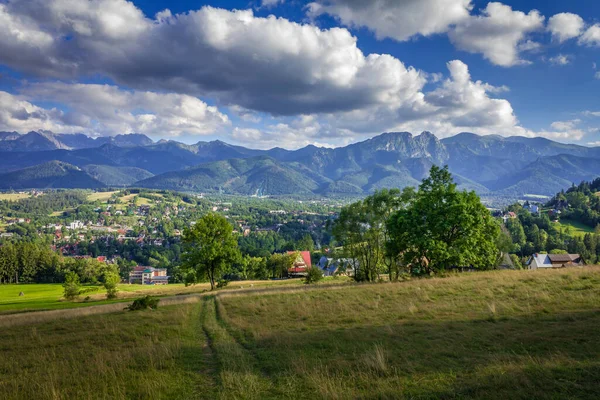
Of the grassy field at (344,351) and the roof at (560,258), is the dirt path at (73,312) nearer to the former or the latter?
the grassy field at (344,351)

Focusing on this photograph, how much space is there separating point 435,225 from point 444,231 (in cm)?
115

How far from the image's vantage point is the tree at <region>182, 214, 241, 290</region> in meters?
46.2

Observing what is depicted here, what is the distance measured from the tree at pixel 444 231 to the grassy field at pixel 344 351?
12862 mm

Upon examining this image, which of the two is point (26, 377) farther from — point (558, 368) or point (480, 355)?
point (558, 368)

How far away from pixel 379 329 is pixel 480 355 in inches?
174

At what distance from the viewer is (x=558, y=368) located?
654cm

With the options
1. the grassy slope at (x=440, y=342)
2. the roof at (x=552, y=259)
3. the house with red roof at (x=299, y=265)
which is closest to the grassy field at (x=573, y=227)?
the roof at (x=552, y=259)

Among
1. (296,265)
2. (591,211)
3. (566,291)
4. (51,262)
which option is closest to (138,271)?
(51,262)

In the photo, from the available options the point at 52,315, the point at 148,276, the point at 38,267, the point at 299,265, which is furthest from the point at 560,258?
the point at 148,276

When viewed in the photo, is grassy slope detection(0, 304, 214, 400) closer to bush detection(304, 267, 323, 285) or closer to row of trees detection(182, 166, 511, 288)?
row of trees detection(182, 166, 511, 288)

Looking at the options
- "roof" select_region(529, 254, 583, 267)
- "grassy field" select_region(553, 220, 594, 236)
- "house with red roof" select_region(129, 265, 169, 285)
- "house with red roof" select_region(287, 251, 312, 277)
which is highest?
"grassy field" select_region(553, 220, 594, 236)

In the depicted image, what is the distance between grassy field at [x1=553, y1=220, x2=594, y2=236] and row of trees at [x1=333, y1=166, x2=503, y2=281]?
128266 millimetres

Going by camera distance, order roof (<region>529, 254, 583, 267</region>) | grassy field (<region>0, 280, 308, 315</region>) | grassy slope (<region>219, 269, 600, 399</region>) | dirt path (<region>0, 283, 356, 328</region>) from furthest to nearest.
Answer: roof (<region>529, 254, 583, 267</region>) < grassy field (<region>0, 280, 308, 315</region>) < dirt path (<region>0, 283, 356, 328</region>) < grassy slope (<region>219, 269, 600, 399</region>)

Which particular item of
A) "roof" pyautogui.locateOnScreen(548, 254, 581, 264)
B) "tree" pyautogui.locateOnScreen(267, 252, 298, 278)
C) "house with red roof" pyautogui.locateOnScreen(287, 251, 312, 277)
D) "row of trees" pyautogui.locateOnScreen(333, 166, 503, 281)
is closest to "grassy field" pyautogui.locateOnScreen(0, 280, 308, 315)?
"row of trees" pyautogui.locateOnScreen(333, 166, 503, 281)
